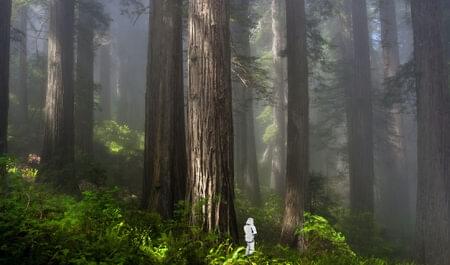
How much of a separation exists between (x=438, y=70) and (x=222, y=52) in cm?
787

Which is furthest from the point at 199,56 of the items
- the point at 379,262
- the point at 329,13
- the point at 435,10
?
the point at 329,13

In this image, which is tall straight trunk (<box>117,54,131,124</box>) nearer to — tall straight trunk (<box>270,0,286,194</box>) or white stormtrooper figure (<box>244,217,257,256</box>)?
tall straight trunk (<box>270,0,286,194</box>)

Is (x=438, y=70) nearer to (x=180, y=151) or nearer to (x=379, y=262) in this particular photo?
(x=379, y=262)

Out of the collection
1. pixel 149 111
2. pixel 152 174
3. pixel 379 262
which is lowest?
pixel 379 262

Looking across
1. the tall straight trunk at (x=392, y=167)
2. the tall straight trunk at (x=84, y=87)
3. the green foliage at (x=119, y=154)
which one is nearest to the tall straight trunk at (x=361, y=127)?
the tall straight trunk at (x=392, y=167)

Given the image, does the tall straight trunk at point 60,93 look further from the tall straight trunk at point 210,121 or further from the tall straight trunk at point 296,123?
the tall straight trunk at point 210,121

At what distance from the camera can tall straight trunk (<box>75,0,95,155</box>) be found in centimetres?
1577

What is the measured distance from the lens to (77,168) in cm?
1251

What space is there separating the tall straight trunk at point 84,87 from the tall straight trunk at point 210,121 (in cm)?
959

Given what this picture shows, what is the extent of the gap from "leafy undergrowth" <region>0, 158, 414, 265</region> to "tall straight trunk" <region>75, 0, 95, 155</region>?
9.11 meters

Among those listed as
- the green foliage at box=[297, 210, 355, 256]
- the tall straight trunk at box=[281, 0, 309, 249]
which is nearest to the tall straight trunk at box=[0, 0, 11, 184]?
the tall straight trunk at box=[281, 0, 309, 249]

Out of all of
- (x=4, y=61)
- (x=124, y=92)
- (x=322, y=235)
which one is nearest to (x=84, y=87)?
(x=4, y=61)

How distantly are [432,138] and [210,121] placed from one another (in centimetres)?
789

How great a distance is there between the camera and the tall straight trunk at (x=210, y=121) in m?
6.04
